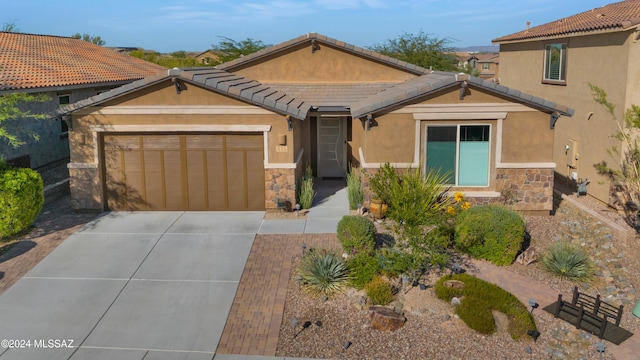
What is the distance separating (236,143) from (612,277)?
10163 mm

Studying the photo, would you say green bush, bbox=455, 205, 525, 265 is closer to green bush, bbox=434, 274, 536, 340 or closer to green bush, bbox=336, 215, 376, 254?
green bush, bbox=434, 274, 536, 340

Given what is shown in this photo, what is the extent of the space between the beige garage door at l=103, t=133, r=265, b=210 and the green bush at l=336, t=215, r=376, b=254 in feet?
14.7

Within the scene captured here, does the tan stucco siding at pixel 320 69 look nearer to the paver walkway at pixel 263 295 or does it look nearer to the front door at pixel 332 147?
the front door at pixel 332 147

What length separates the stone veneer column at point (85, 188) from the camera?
15.9m

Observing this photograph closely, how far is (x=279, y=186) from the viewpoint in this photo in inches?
629

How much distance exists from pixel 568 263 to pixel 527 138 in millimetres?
4803

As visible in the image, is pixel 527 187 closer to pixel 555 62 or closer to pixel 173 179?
pixel 555 62

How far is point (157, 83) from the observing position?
15336mm

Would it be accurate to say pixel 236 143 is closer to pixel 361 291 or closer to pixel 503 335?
pixel 361 291

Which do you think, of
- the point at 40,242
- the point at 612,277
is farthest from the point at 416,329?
the point at 40,242

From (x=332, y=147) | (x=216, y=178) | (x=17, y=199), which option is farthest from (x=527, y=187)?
(x=17, y=199)

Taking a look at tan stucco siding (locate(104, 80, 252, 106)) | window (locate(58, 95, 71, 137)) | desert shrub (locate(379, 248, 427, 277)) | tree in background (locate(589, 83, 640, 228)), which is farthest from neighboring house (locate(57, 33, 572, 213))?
window (locate(58, 95, 71, 137))

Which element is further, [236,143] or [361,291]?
[236,143]

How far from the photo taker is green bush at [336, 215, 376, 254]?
12156 mm
